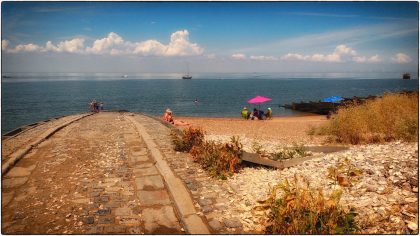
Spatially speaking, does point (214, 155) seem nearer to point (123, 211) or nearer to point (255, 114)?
point (123, 211)

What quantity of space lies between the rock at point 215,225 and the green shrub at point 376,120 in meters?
9.10

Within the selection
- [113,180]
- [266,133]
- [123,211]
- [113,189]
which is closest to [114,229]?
[123,211]

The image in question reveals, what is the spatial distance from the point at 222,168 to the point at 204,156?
70cm

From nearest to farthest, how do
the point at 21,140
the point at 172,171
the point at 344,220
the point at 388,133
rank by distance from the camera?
the point at 344,220 < the point at 172,171 < the point at 21,140 < the point at 388,133

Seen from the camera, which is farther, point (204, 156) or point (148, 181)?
point (204, 156)

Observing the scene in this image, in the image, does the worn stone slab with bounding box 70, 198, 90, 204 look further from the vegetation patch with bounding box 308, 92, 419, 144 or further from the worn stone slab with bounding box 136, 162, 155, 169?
the vegetation patch with bounding box 308, 92, 419, 144

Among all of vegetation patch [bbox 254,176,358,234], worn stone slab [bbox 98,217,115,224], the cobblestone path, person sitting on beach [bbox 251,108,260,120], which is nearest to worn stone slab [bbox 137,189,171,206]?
the cobblestone path

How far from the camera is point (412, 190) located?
5.34 meters

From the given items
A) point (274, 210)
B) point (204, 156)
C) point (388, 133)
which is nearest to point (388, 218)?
point (274, 210)

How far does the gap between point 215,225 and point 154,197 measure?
1.71 metres

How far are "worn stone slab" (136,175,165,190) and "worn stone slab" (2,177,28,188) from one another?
2.66 m

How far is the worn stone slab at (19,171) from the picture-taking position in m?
6.98

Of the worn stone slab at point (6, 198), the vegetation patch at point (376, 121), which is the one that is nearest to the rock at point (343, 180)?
the vegetation patch at point (376, 121)

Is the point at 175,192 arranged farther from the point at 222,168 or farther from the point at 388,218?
the point at 388,218
